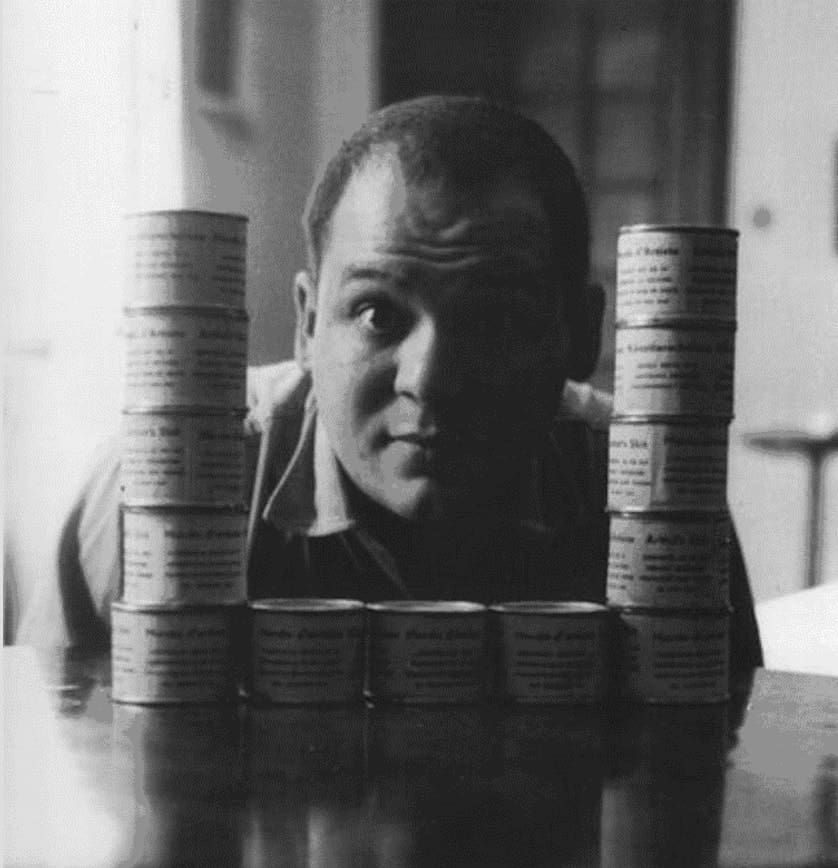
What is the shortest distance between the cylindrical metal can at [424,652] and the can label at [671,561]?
139 millimetres

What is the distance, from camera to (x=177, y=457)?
1.33 meters

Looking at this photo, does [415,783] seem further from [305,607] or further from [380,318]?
[380,318]

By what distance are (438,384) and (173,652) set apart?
39cm

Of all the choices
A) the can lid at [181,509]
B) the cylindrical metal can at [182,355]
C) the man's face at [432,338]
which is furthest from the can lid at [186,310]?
the man's face at [432,338]

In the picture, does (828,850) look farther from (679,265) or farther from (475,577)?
(475,577)

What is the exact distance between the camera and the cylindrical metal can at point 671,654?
54.1 inches

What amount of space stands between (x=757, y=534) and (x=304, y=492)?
467mm

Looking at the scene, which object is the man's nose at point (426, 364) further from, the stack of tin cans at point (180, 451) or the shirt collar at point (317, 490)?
the stack of tin cans at point (180, 451)

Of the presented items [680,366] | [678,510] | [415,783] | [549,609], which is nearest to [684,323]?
[680,366]

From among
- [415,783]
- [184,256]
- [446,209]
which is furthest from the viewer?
[446,209]

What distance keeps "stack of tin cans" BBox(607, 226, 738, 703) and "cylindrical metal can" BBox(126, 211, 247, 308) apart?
337 millimetres

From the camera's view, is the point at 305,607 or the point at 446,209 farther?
the point at 446,209

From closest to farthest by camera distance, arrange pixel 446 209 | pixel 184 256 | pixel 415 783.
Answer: pixel 415 783
pixel 184 256
pixel 446 209

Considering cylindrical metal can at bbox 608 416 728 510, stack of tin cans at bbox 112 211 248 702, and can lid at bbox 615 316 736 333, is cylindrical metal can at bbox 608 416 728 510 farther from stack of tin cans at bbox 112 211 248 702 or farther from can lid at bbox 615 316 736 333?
stack of tin cans at bbox 112 211 248 702
